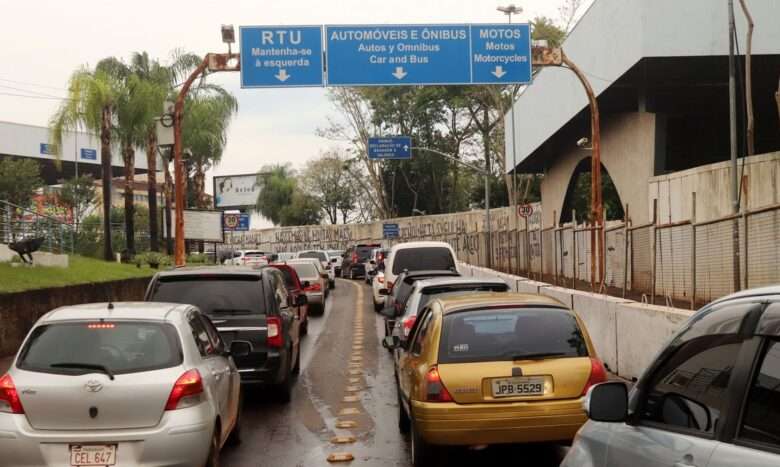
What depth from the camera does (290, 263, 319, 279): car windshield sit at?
2738 cm

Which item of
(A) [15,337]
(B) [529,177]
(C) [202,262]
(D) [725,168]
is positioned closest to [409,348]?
(A) [15,337]

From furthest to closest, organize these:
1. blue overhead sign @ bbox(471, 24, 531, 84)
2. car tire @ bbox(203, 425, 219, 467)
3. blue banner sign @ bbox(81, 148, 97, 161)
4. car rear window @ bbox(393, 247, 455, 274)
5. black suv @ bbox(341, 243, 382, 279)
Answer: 1. blue banner sign @ bbox(81, 148, 97, 161)
2. black suv @ bbox(341, 243, 382, 279)
3. blue overhead sign @ bbox(471, 24, 531, 84)
4. car rear window @ bbox(393, 247, 455, 274)
5. car tire @ bbox(203, 425, 219, 467)

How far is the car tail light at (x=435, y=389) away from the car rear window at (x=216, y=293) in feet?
13.7

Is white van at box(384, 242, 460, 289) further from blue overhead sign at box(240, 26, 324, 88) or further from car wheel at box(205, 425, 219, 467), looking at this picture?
car wheel at box(205, 425, 219, 467)

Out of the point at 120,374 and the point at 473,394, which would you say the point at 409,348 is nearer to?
the point at 473,394

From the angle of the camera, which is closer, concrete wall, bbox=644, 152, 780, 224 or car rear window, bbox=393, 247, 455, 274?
concrete wall, bbox=644, 152, 780, 224

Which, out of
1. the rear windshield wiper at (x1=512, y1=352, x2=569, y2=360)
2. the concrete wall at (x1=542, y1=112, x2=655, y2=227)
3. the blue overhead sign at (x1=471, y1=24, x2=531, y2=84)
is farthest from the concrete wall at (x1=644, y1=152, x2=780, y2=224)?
the rear windshield wiper at (x1=512, y1=352, x2=569, y2=360)

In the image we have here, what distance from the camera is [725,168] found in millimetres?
20844

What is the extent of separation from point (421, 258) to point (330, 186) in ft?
301

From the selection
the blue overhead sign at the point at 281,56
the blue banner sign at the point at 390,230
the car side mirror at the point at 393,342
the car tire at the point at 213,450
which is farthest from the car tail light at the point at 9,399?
the blue banner sign at the point at 390,230

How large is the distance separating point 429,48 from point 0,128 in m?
45.9

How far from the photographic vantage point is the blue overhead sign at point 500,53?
24469mm

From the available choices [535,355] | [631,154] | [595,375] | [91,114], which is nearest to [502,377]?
[535,355]

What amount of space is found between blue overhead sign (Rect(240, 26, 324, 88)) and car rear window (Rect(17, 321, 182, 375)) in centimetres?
1748
